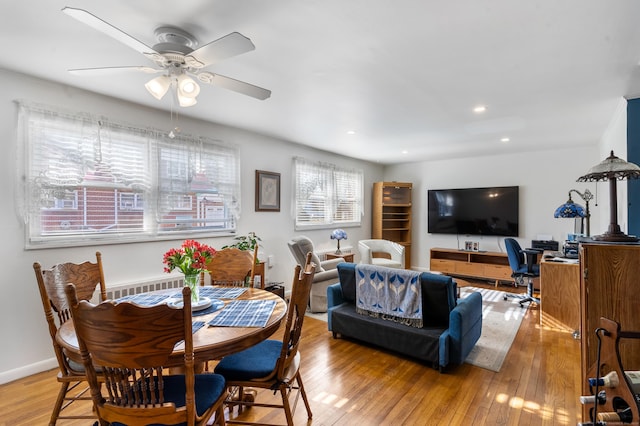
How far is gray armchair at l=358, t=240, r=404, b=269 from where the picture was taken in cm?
539

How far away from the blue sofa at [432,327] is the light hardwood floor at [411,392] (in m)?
0.14

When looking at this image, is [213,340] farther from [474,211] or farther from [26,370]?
[474,211]

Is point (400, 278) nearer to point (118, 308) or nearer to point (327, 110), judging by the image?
point (327, 110)

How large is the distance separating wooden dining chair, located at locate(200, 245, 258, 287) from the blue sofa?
100 cm

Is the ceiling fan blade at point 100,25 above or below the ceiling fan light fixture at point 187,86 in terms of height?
above

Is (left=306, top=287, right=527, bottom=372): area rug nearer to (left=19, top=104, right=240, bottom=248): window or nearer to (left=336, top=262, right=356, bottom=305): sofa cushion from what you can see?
(left=336, top=262, right=356, bottom=305): sofa cushion

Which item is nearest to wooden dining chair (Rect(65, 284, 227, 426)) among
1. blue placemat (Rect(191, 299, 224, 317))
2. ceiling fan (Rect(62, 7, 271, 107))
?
blue placemat (Rect(191, 299, 224, 317))

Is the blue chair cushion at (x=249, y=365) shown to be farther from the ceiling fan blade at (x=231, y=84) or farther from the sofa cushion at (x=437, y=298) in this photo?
the ceiling fan blade at (x=231, y=84)

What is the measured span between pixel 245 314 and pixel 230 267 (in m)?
1.05

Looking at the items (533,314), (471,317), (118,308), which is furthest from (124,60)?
(533,314)

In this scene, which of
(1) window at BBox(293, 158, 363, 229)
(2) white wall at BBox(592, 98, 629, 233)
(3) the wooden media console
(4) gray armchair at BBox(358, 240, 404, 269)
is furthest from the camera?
(3) the wooden media console

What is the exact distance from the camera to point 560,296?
3656 millimetres

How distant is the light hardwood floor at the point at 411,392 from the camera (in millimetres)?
2072

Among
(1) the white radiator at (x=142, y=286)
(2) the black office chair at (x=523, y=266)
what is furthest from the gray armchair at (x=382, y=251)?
(1) the white radiator at (x=142, y=286)
